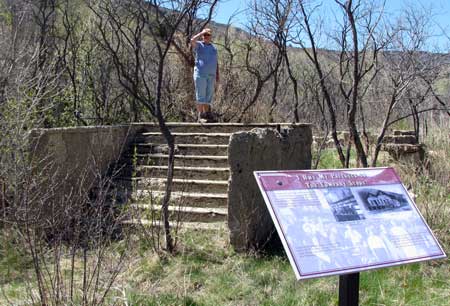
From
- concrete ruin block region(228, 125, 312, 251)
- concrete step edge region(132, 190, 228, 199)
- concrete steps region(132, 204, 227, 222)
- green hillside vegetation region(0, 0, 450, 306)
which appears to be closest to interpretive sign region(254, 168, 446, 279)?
green hillside vegetation region(0, 0, 450, 306)

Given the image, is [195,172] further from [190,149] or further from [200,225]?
[200,225]

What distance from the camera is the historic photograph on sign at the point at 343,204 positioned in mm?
3127

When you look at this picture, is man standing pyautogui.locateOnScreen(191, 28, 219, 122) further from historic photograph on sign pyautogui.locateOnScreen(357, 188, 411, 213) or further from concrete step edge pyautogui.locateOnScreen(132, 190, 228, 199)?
historic photograph on sign pyautogui.locateOnScreen(357, 188, 411, 213)

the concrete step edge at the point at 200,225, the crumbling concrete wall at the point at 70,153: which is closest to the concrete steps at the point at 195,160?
the crumbling concrete wall at the point at 70,153

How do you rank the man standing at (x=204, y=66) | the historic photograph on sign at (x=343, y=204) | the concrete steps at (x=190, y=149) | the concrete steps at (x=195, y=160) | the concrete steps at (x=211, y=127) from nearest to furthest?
the historic photograph on sign at (x=343, y=204), the concrete steps at (x=195, y=160), the concrete steps at (x=190, y=149), the concrete steps at (x=211, y=127), the man standing at (x=204, y=66)

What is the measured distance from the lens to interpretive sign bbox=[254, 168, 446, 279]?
2877mm

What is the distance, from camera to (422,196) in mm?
6352

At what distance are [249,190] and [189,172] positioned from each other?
7.05 ft

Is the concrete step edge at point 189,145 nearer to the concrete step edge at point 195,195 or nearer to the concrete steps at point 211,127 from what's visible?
the concrete steps at point 211,127

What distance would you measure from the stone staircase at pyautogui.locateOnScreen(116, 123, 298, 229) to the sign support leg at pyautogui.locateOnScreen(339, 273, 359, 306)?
3.38 metres

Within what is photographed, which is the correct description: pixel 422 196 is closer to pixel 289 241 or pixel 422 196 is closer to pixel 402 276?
pixel 402 276

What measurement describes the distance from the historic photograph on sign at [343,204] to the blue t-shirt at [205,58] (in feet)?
20.9

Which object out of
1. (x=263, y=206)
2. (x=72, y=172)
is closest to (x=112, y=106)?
(x=72, y=172)

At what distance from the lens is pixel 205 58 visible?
9.30 m
